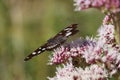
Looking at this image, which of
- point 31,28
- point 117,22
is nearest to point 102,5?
point 117,22

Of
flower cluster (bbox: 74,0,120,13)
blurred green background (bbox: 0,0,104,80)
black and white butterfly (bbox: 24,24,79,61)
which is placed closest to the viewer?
flower cluster (bbox: 74,0,120,13)

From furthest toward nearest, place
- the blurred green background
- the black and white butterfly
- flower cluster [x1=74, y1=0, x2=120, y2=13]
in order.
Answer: the blurred green background, the black and white butterfly, flower cluster [x1=74, y1=0, x2=120, y2=13]

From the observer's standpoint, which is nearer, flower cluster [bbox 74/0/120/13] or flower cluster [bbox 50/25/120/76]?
flower cluster [bbox 74/0/120/13]

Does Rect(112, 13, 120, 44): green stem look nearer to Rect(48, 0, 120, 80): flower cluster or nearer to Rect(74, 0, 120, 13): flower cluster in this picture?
Rect(48, 0, 120, 80): flower cluster

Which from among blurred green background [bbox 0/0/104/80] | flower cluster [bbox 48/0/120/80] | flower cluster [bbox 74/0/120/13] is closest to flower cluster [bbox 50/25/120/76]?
flower cluster [bbox 48/0/120/80]

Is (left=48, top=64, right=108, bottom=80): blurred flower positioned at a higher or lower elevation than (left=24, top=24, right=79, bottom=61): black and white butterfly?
lower

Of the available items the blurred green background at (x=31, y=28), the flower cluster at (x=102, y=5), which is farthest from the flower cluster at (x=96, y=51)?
the blurred green background at (x=31, y=28)

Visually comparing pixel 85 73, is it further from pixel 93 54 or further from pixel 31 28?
pixel 31 28
